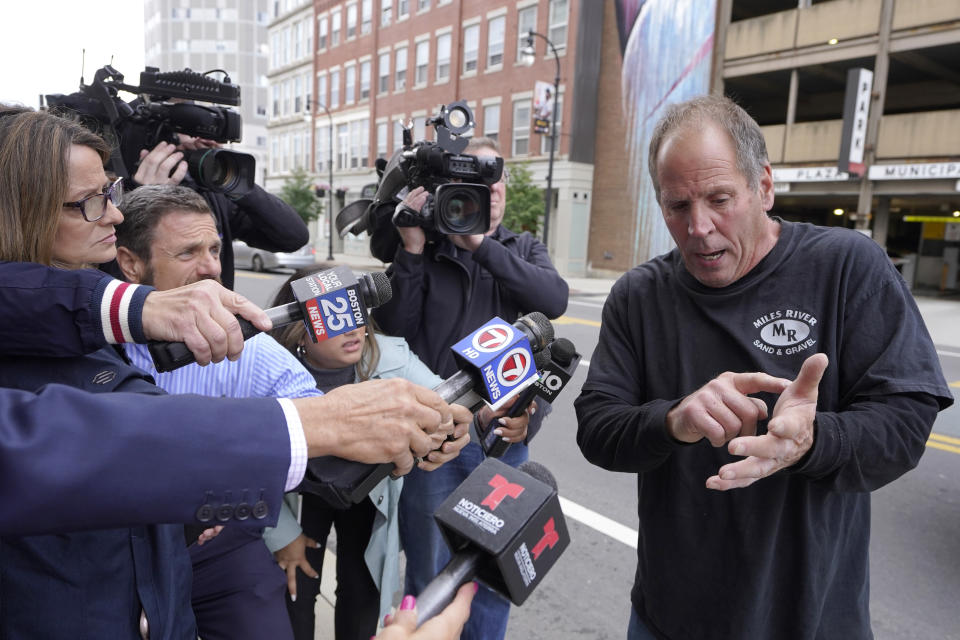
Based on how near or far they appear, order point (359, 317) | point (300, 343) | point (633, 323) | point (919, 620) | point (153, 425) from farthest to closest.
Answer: point (919, 620), point (300, 343), point (633, 323), point (359, 317), point (153, 425)

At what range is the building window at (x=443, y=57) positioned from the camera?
26.3 metres

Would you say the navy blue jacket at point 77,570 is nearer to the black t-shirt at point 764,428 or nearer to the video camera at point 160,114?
the black t-shirt at point 764,428

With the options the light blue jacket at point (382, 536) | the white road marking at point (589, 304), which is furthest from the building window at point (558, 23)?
the light blue jacket at point (382, 536)

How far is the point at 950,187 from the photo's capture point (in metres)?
15.7

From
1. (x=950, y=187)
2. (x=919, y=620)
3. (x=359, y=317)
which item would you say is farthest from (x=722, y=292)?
(x=950, y=187)

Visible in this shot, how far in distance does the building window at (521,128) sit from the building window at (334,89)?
13.4m

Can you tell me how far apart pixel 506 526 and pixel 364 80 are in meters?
→ 33.0

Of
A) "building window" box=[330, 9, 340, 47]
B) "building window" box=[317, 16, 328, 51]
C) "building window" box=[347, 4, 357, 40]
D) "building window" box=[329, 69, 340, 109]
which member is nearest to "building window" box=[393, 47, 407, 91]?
"building window" box=[347, 4, 357, 40]

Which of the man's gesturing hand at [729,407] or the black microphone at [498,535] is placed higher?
the man's gesturing hand at [729,407]

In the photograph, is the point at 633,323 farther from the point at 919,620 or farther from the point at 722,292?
the point at 919,620

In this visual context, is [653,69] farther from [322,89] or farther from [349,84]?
[322,89]

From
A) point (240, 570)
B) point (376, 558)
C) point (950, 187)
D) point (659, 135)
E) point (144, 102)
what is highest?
point (950, 187)

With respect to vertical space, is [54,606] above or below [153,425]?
below

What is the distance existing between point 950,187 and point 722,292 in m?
18.2
